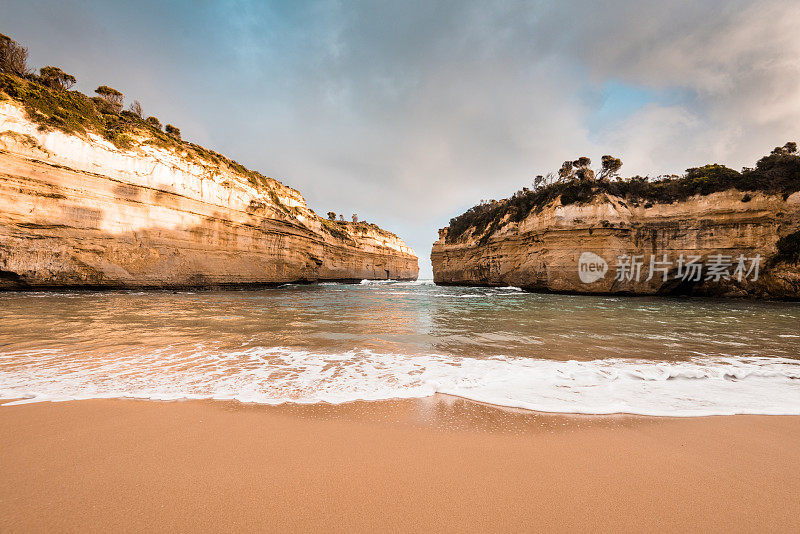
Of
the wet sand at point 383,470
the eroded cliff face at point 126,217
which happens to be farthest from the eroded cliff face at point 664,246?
the eroded cliff face at point 126,217

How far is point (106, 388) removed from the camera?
9.50ft

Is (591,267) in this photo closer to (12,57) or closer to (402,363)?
(402,363)

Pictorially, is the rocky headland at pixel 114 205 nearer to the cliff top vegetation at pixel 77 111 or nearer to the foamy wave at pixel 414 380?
the cliff top vegetation at pixel 77 111

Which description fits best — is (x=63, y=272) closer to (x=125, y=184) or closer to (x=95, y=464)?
(x=125, y=184)

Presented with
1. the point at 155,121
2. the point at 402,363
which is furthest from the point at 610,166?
the point at 155,121

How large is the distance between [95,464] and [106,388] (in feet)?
5.53

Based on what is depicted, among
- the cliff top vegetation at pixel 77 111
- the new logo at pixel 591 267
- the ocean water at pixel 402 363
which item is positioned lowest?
the ocean water at pixel 402 363

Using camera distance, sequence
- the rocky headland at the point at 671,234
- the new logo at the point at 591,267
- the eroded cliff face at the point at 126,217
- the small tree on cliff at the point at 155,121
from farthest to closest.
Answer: the small tree on cliff at the point at 155,121 < the new logo at the point at 591,267 < the rocky headland at the point at 671,234 < the eroded cliff face at the point at 126,217

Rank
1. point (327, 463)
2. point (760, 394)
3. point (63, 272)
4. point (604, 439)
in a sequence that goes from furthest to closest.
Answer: point (63, 272) → point (760, 394) → point (604, 439) → point (327, 463)

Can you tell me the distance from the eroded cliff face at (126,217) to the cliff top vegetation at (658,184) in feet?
70.3

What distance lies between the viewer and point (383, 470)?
1737mm

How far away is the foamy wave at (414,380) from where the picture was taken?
109 inches

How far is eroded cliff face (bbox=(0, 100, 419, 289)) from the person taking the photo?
1261 cm

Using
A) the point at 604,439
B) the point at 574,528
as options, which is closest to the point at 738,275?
the point at 604,439
